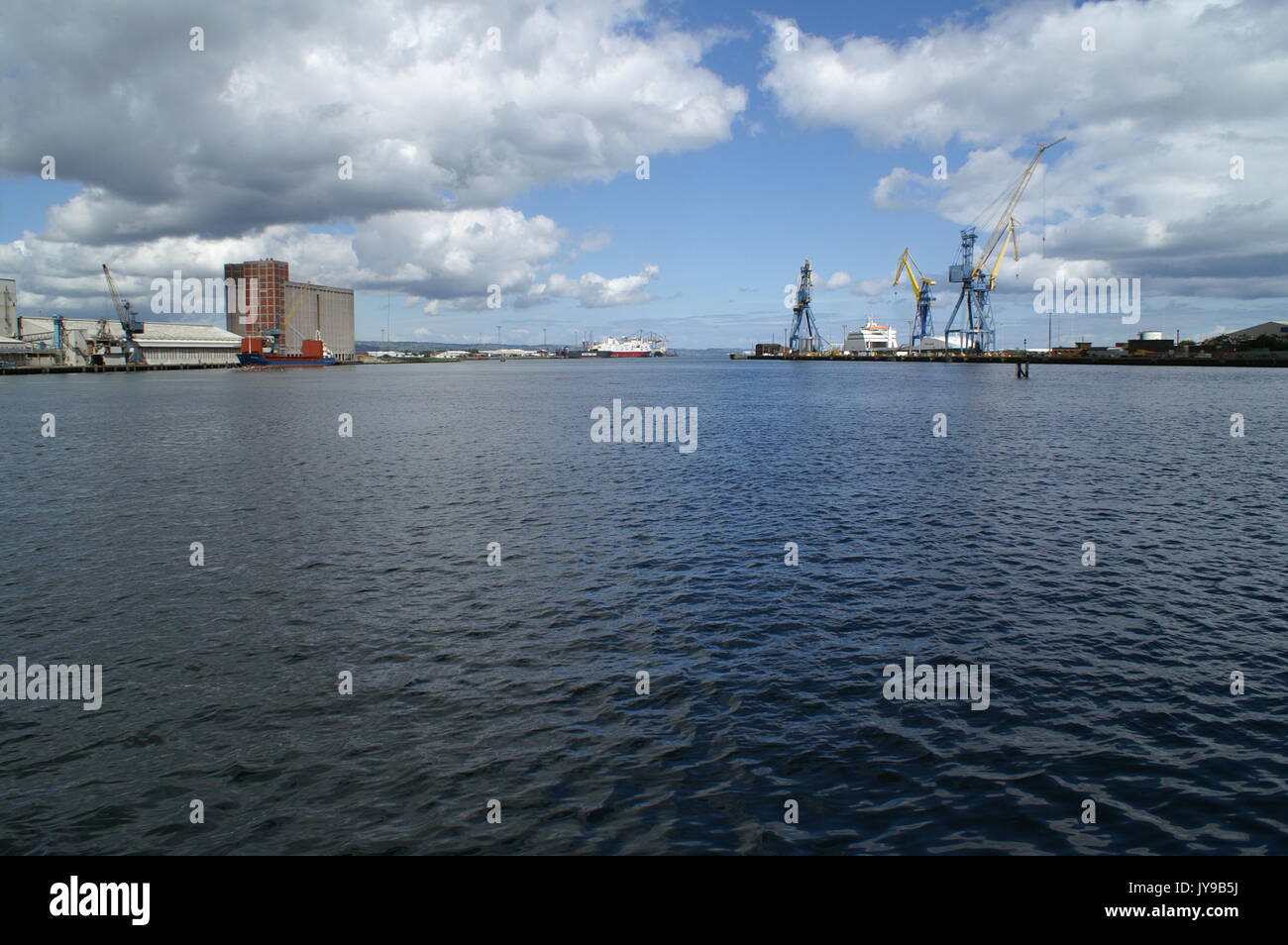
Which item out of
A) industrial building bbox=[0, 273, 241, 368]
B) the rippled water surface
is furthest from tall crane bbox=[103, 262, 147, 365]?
the rippled water surface

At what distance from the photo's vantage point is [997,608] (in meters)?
19.2

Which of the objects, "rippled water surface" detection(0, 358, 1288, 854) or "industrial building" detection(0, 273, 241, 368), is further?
"industrial building" detection(0, 273, 241, 368)

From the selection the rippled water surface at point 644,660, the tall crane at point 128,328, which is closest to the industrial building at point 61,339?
the tall crane at point 128,328

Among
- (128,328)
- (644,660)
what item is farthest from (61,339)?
(644,660)

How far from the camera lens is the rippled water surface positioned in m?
10.8

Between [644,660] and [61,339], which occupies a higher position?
[61,339]

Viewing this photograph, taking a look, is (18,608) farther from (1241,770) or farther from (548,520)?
(1241,770)

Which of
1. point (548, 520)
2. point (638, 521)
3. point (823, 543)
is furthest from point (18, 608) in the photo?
point (823, 543)

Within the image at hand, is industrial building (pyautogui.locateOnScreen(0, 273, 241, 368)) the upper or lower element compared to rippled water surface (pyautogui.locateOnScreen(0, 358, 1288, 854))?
upper

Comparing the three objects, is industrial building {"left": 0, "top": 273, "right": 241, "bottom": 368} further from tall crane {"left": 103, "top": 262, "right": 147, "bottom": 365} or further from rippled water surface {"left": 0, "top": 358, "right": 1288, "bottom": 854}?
rippled water surface {"left": 0, "top": 358, "right": 1288, "bottom": 854}

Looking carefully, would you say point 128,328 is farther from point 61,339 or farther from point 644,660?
point 644,660

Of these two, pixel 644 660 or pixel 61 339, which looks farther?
pixel 61 339

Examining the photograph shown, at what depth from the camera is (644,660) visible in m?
16.1
